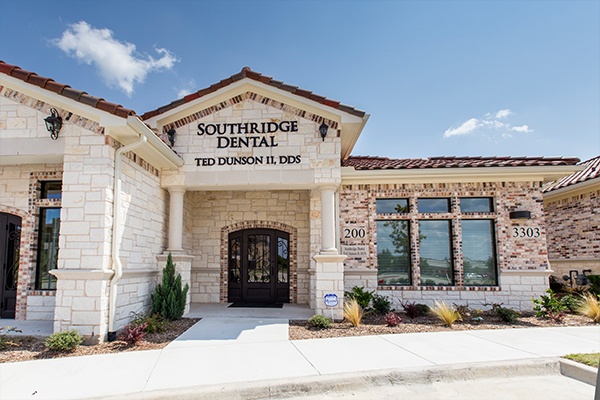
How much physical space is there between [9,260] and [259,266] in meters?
5.99

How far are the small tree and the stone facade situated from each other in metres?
4.05

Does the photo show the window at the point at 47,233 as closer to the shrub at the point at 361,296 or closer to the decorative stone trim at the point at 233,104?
the decorative stone trim at the point at 233,104

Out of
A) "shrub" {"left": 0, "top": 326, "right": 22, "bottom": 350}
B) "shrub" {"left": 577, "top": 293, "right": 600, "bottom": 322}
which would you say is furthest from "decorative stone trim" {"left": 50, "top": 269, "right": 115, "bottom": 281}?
"shrub" {"left": 577, "top": 293, "right": 600, "bottom": 322}

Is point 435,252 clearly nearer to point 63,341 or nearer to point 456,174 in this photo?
point 456,174

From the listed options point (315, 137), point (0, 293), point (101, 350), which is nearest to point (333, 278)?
point (315, 137)

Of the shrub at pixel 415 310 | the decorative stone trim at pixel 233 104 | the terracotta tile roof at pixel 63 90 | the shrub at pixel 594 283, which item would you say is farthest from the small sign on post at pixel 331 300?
the shrub at pixel 594 283

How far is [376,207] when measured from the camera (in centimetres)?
1003

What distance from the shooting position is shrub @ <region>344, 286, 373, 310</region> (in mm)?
8859

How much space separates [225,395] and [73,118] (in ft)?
18.2

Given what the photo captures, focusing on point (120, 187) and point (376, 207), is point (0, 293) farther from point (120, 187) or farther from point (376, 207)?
point (376, 207)

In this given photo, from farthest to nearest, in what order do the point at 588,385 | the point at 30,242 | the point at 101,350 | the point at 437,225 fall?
1. the point at 437,225
2. the point at 30,242
3. the point at 101,350
4. the point at 588,385

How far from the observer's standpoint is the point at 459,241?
31.9 ft

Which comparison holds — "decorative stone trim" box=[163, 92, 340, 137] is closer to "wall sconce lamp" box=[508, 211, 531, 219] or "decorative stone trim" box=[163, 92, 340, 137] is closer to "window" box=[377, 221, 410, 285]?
"window" box=[377, 221, 410, 285]

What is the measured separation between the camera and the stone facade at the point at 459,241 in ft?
31.1
